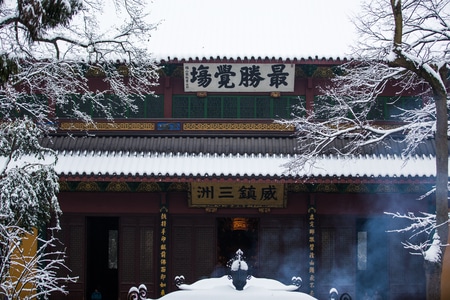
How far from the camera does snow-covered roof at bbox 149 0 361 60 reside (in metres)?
13.6

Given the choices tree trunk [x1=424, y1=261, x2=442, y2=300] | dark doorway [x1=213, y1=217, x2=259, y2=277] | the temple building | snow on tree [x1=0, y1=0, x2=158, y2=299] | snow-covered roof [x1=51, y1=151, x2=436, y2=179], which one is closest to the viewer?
snow on tree [x1=0, y1=0, x2=158, y2=299]

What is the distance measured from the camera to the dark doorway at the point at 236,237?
17.2 meters

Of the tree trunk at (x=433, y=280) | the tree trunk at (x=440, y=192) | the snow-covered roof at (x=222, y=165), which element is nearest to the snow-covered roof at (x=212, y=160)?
the snow-covered roof at (x=222, y=165)

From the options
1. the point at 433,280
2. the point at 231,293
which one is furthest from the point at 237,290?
the point at 433,280

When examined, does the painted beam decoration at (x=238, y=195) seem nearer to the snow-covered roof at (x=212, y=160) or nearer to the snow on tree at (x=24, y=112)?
the snow-covered roof at (x=212, y=160)

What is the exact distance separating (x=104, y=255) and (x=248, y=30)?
833 centimetres

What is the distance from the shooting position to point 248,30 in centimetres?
1501

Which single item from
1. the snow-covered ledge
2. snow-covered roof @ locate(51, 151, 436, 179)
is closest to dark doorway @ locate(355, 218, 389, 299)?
snow-covered roof @ locate(51, 151, 436, 179)

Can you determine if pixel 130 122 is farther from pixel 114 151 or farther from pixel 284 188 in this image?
pixel 284 188

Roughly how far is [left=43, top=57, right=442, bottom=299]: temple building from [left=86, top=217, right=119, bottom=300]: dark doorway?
4119mm

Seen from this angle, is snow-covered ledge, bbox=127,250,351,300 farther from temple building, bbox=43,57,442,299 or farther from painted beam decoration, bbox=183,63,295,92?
painted beam decoration, bbox=183,63,295,92

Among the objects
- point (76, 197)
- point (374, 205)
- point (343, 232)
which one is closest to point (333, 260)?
point (343, 232)

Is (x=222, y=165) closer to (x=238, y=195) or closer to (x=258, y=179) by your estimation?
(x=258, y=179)

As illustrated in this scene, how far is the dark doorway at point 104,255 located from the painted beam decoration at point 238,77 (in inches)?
255
